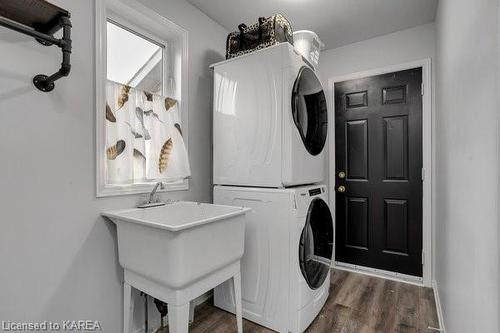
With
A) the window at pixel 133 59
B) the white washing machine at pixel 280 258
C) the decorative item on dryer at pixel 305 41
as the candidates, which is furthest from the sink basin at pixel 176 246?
the decorative item on dryer at pixel 305 41

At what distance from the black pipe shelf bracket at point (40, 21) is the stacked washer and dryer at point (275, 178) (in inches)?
42.9

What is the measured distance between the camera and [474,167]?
94cm

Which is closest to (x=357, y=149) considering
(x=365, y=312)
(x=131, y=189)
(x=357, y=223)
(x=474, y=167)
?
(x=357, y=223)

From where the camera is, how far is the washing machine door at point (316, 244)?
1813 mm

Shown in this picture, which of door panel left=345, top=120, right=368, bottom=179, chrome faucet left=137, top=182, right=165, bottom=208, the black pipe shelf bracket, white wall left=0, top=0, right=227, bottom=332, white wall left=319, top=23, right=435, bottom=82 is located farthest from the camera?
door panel left=345, top=120, right=368, bottom=179

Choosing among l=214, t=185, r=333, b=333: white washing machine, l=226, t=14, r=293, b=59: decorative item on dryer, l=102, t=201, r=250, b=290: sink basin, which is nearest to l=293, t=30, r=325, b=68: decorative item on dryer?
l=226, t=14, r=293, b=59: decorative item on dryer

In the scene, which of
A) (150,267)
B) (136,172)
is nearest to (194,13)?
(136,172)

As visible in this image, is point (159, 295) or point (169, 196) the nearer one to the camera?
point (159, 295)

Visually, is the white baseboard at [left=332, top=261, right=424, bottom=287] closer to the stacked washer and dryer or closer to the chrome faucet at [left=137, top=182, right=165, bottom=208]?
the stacked washer and dryer

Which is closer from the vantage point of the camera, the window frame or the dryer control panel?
the window frame

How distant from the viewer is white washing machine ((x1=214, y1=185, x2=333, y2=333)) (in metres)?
1.71

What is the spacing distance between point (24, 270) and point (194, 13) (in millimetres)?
2056

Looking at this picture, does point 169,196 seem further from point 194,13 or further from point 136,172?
point 194,13

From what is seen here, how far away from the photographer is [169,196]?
6.40 ft
